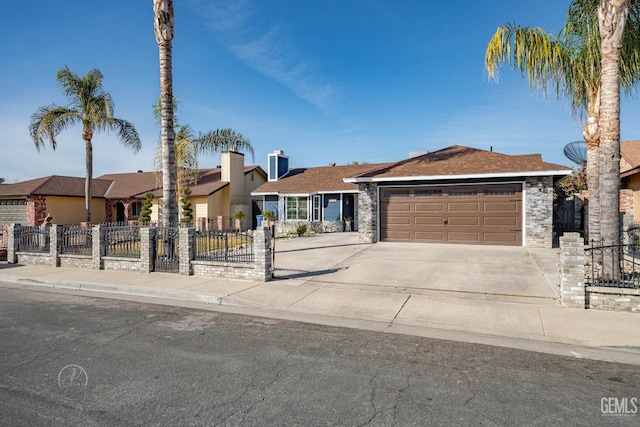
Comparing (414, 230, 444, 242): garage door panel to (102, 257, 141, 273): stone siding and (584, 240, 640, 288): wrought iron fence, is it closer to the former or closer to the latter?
(584, 240, 640, 288): wrought iron fence

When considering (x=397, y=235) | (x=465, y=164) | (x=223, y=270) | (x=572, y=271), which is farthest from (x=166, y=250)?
(x=465, y=164)

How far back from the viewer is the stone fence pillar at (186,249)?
11461 millimetres

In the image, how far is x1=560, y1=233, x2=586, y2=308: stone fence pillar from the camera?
7.54m

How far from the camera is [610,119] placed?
873cm

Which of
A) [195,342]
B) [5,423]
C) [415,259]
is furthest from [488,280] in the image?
[5,423]

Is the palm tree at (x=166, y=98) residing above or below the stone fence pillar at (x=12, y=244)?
above

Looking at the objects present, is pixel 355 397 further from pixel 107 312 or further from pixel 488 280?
pixel 488 280

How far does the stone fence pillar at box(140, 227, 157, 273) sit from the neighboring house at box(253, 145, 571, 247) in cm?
1016

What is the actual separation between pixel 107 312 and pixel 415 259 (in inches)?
386

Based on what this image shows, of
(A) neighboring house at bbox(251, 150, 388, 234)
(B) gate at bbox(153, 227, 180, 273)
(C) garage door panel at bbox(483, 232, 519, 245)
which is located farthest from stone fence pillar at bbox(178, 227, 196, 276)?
(A) neighboring house at bbox(251, 150, 388, 234)

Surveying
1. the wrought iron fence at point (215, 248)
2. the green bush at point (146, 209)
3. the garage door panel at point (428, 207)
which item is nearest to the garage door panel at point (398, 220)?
the garage door panel at point (428, 207)

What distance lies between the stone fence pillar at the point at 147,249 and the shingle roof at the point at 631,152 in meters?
25.7

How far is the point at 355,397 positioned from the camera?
13.9ft

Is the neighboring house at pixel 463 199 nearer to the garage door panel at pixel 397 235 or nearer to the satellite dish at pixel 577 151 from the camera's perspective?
the garage door panel at pixel 397 235
